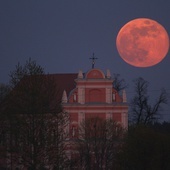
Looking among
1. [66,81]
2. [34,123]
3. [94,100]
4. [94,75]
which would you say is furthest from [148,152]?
[66,81]

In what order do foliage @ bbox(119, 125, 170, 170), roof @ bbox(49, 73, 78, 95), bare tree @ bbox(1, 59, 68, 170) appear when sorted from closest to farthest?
foliage @ bbox(119, 125, 170, 170), bare tree @ bbox(1, 59, 68, 170), roof @ bbox(49, 73, 78, 95)

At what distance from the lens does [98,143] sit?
47.8m

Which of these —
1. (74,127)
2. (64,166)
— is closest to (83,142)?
(74,127)

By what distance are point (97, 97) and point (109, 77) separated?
2.51 m

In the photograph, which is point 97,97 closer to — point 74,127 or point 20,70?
point 74,127

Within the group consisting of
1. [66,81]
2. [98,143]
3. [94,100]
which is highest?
[66,81]

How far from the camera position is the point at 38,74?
3559 centimetres

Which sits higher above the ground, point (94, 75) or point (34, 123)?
point (94, 75)

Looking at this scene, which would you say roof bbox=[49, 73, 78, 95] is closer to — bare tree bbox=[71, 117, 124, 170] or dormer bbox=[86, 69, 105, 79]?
dormer bbox=[86, 69, 105, 79]

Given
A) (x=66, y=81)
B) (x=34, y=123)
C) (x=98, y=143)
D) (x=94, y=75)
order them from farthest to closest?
(x=66, y=81) < (x=94, y=75) < (x=98, y=143) < (x=34, y=123)

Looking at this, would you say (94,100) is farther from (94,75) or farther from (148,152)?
(148,152)

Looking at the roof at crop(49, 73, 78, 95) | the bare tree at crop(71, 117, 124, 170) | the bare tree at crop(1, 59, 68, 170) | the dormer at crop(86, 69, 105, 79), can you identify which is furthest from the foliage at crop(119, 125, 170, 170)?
the roof at crop(49, 73, 78, 95)

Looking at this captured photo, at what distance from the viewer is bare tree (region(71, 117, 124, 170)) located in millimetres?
46106

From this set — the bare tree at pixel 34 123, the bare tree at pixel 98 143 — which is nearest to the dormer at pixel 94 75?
the bare tree at pixel 98 143
